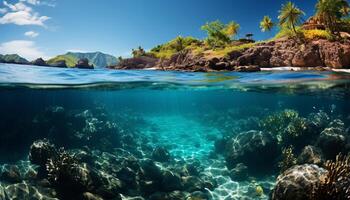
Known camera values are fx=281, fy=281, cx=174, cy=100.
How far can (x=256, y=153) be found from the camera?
54.4ft

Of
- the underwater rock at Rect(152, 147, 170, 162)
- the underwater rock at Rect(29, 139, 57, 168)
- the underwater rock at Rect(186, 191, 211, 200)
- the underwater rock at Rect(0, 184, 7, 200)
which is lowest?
the underwater rock at Rect(152, 147, 170, 162)

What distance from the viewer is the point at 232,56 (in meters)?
32.1

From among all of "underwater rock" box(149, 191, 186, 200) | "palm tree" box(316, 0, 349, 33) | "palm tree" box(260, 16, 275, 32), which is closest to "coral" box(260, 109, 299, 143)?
"underwater rock" box(149, 191, 186, 200)

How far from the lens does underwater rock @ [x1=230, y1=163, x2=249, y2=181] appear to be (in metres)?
15.3

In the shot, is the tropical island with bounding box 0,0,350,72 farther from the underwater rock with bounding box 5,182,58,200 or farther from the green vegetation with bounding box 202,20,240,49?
the underwater rock with bounding box 5,182,58,200

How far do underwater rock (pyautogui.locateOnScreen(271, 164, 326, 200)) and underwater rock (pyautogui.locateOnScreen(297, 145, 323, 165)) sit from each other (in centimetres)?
448

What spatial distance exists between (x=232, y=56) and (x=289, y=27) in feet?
56.3

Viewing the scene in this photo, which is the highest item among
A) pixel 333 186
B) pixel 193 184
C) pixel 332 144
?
pixel 333 186

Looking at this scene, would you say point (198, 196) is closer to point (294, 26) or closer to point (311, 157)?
point (311, 157)

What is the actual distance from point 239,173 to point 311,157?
147 inches

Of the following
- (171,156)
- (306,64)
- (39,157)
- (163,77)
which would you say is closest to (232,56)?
(306,64)

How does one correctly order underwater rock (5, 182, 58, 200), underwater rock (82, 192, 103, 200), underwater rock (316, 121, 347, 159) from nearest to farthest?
underwater rock (82, 192, 103, 200), underwater rock (5, 182, 58, 200), underwater rock (316, 121, 347, 159)

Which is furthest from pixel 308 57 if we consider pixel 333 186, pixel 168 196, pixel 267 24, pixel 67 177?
pixel 267 24

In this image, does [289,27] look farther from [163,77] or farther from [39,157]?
[39,157]
